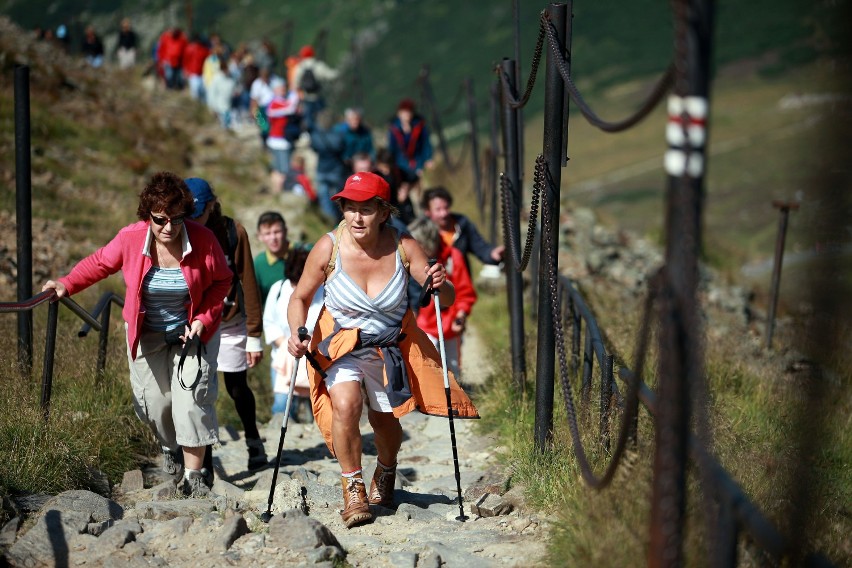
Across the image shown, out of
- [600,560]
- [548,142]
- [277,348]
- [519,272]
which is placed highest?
[548,142]

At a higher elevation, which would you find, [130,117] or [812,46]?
[812,46]

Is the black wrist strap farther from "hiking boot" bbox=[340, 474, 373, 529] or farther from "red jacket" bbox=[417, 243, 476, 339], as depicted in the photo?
"red jacket" bbox=[417, 243, 476, 339]

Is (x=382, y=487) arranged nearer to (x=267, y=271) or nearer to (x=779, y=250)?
(x=267, y=271)

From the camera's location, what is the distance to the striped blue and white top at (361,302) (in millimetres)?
5430

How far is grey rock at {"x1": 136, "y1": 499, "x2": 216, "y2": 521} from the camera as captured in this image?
203 inches

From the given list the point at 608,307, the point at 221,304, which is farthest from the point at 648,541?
the point at 608,307

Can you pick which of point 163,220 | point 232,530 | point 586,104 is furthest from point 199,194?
point 586,104

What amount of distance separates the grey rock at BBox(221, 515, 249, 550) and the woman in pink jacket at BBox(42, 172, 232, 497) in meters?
0.95

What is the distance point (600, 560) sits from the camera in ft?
12.8

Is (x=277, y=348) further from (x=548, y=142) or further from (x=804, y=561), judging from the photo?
(x=804, y=561)

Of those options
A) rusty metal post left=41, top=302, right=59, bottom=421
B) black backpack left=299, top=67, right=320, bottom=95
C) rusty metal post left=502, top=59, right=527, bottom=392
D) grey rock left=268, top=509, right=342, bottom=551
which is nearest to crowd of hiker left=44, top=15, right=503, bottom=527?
rusty metal post left=41, top=302, right=59, bottom=421

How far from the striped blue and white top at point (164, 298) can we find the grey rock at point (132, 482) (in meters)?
0.85

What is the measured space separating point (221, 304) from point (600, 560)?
2.83 metres

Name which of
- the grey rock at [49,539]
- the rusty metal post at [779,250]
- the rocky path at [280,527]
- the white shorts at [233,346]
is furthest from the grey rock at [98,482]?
Result: the rusty metal post at [779,250]
